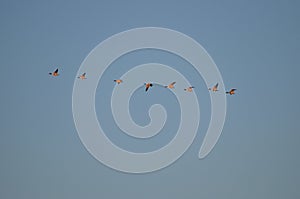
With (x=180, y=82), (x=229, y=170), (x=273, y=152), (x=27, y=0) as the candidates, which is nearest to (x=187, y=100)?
(x=180, y=82)

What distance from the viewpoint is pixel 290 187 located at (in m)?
2.18

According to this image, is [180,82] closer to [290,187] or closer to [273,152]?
[273,152]

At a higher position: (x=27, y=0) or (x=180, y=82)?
(x=27, y=0)

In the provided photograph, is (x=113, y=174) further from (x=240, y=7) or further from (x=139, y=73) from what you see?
(x=240, y=7)

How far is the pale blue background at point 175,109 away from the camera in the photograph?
1.88 meters

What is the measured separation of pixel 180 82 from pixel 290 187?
0.91 metres

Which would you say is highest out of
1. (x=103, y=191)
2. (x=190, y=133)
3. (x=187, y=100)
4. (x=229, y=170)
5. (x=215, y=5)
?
(x=215, y=5)

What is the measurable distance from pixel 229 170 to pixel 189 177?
0.78 feet

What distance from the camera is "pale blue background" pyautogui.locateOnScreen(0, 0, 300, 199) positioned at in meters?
1.88

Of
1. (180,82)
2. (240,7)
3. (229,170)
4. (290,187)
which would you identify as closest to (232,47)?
(240,7)

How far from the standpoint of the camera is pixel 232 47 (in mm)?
2148

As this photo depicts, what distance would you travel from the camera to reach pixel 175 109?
2021 millimetres

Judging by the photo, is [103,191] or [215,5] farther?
[215,5]

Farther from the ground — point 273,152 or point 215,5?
point 215,5
